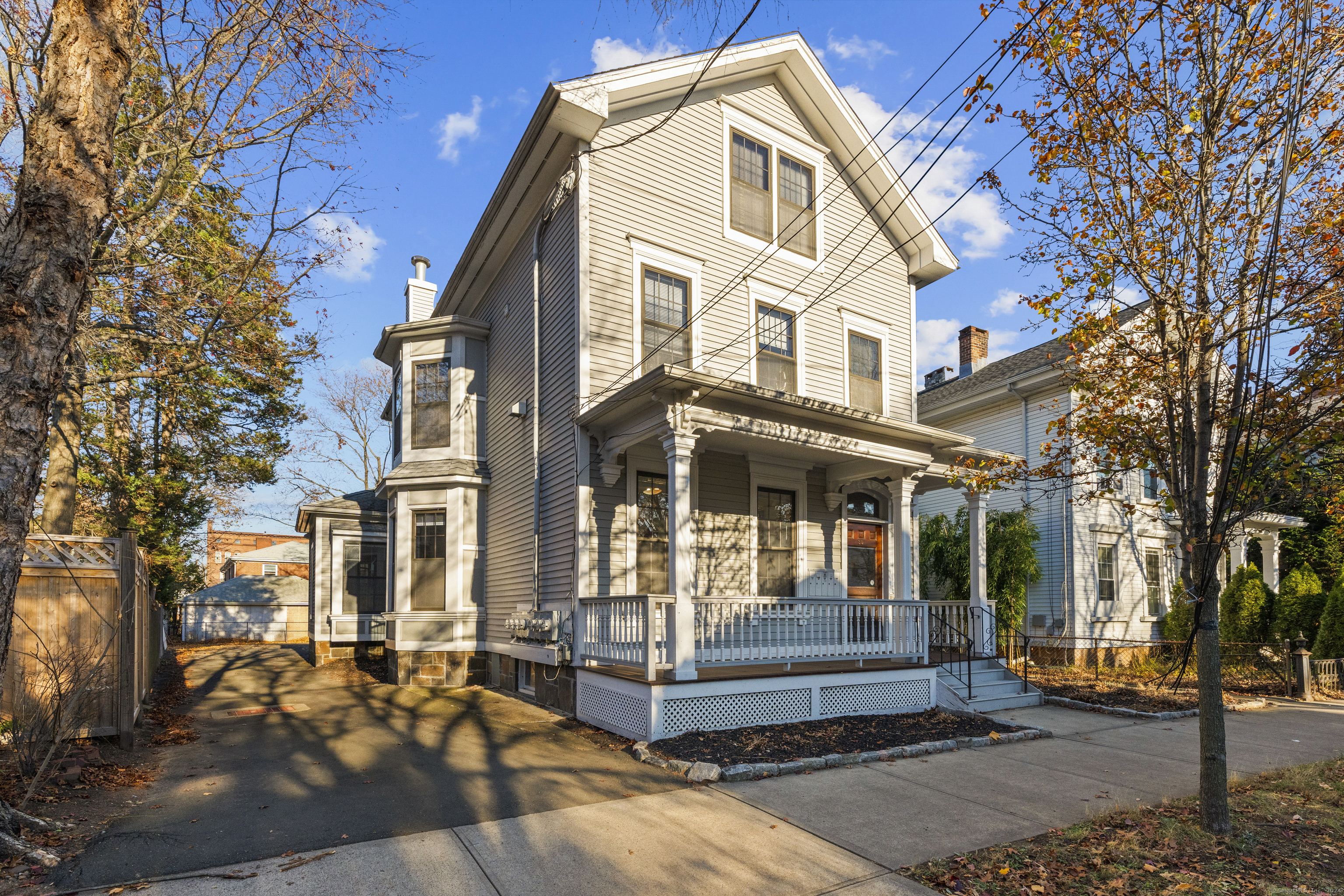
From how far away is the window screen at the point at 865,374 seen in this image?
42.9 feet

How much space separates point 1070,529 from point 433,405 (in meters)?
14.1

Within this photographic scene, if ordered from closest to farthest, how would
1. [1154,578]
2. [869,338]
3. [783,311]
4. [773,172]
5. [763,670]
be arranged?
[763,670] < [783,311] < [773,172] < [869,338] < [1154,578]

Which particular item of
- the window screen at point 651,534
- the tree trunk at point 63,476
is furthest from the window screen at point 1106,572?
the tree trunk at point 63,476

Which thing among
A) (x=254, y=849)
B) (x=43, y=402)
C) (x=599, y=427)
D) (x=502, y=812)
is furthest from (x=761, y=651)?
(x=43, y=402)

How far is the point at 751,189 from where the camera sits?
12.5 metres

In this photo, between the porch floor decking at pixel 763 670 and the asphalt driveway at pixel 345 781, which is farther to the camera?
the porch floor decking at pixel 763 670

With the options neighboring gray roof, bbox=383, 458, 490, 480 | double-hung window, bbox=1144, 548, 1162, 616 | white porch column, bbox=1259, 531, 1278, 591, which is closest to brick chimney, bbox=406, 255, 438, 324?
neighboring gray roof, bbox=383, 458, 490, 480

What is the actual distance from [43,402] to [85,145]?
5.35ft

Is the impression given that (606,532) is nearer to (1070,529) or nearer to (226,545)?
(1070,529)

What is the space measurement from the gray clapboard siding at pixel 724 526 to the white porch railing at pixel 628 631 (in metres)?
1.63

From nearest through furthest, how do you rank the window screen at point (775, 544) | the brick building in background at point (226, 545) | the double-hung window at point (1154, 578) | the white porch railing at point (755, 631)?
1. the white porch railing at point (755, 631)
2. the window screen at point (775, 544)
3. the double-hung window at point (1154, 578)
4. the brick building in background at point (226, 545)

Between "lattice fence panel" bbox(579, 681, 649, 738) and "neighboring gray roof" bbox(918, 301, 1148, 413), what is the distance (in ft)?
42.3

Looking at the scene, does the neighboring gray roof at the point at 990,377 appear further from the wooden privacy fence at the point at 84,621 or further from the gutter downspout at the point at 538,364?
the wooden privacy fence at the point at 84,621

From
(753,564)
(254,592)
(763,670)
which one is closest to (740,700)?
(763,670)
